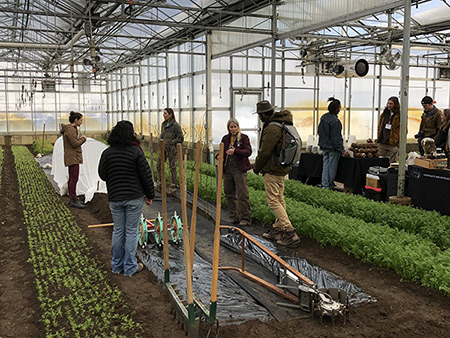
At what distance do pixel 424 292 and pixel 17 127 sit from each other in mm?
25390

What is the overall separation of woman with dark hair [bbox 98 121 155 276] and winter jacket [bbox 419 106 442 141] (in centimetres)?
646

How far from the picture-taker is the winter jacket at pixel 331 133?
8086 millimetres

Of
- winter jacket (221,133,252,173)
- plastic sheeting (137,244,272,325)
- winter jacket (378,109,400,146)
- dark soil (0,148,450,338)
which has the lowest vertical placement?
dark soil (0,148,450,338)

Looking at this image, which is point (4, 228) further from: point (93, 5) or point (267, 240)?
point (93, 5)

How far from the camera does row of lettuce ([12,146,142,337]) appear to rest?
3420 millimetres

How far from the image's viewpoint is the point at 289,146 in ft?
17.0

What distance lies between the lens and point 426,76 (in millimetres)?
17688

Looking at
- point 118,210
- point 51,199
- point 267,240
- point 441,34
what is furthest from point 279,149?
point 441,34

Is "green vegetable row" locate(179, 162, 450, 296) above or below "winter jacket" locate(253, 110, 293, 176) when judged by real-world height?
below

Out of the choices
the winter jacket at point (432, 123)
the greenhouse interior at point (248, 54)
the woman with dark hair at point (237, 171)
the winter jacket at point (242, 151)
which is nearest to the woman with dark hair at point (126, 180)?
the woman with dark hair at point (237, 171)

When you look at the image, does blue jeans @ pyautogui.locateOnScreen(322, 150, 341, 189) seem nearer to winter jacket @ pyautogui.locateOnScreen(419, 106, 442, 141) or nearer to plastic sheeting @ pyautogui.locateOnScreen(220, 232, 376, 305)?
winter jacket @ pyautogui.locateOnScreen(419, 106, 442, 141)

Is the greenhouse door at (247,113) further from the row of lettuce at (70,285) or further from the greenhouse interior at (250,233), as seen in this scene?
the row of lettuce at (70,285)

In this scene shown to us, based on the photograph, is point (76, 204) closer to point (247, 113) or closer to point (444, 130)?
point (444, 130)

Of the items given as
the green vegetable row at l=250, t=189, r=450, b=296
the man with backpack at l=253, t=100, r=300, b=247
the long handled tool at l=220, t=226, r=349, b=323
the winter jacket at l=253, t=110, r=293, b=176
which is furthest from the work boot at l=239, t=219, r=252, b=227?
the long handled tool at l=220, t=226, r=349, b=323
